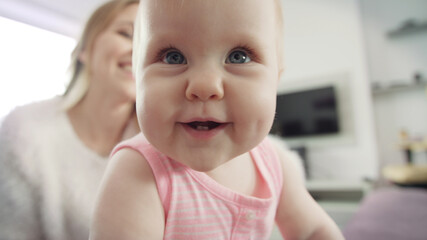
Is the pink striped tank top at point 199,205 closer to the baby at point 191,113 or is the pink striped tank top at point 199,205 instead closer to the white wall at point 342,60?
the baby at point 191,113

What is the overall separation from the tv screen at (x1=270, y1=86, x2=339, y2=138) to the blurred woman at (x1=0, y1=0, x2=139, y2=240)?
2672 mm

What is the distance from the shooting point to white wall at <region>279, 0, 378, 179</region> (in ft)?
8.86

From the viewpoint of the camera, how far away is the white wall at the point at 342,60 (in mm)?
2699

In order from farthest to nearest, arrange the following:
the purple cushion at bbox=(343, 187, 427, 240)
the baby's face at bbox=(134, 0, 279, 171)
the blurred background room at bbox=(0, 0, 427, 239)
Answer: the blurred background room at bbox=(0, 0, 427, 239) < the purple cushion at bbox=(343, 187, 427, 240) < the baby's face at bbox=(134, 0, 279, 171)

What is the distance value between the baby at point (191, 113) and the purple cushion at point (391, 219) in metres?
0.50

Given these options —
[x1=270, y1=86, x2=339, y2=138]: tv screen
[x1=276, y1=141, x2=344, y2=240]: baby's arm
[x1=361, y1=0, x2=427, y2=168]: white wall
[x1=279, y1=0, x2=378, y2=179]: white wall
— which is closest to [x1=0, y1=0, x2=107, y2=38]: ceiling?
[x1=276, y1=141, x2=344, y2=240]: baby's arm

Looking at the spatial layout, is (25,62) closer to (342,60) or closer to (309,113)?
A: (342,60)

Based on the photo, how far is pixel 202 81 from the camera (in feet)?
0.62

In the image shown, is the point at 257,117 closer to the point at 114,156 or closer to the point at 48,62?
the point at 114,156

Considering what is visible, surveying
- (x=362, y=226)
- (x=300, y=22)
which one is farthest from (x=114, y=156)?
(x=300, y=22)

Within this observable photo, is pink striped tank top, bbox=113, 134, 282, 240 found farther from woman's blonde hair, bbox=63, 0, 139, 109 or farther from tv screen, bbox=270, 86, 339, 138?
tv screen, bbox=270, 86, 339, 138

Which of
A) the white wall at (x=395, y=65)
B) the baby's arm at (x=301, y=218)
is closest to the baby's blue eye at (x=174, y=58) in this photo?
the baby's arm at (x=301, y=218)

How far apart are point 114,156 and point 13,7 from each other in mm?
200

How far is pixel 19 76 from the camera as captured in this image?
29cm
